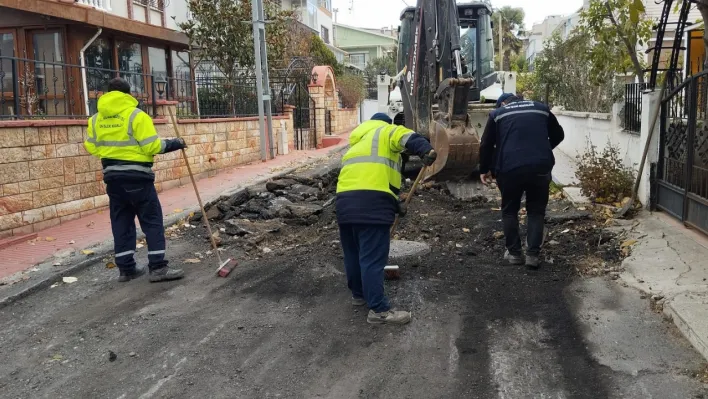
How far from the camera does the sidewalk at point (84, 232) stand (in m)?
6.97

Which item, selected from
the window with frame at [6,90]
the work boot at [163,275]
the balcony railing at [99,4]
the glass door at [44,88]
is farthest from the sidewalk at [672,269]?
the balcony railing at [99,4]

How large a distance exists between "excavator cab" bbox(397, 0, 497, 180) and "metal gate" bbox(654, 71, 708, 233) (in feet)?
7.58

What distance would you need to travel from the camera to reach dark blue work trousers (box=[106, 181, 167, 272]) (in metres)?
6.16

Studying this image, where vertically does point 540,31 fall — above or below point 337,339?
above

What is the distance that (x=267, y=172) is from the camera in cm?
1478

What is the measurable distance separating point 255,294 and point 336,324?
1.14 m

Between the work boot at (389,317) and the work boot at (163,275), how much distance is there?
2381 millimetres

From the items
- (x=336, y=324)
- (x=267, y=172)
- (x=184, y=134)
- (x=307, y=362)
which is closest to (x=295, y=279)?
(x=336, y=324)

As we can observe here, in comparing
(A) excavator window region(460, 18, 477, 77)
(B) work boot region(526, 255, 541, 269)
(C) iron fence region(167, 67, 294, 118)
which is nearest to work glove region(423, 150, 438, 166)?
(B) work boot region(526, 255, 541, 269)

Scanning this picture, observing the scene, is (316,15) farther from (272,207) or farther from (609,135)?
(272,207)

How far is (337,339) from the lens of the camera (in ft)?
14.9

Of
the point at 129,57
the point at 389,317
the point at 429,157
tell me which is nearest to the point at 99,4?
the point at 129,57

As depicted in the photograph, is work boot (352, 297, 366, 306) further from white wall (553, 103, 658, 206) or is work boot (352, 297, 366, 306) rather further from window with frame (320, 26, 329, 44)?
window with frame (320, 26, 329, 44)

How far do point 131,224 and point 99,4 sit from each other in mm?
11341
